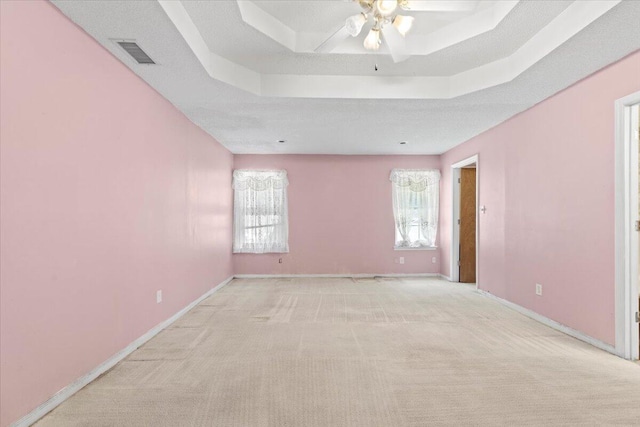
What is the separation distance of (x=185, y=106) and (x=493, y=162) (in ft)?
13.2

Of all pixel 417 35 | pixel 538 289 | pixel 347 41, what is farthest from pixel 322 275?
pixel 417 35

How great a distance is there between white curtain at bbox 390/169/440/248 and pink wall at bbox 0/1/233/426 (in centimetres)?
447

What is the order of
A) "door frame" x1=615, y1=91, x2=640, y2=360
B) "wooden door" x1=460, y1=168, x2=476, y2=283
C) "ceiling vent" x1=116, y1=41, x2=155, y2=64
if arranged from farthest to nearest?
"wooden door" x1=460, y1=168, x2=476, y2=283
"door frame" x1=615, y1=91, x2=640, y2=360
"ceiling vent" x1=116, y1=41, x2=155, y2=64

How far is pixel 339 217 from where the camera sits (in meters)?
7.05

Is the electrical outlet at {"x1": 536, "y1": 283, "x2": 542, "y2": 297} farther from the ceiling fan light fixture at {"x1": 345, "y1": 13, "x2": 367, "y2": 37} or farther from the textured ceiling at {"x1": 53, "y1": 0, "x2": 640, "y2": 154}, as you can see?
the ceiling fan light fixture at {"x1": 345, "y1": 13, "x2": 367, "y2": 37}

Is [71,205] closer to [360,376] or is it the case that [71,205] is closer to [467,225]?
[360,376]

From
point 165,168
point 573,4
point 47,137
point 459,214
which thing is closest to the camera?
point 47,137

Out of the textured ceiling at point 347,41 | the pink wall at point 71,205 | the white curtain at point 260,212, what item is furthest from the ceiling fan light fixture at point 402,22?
the white curtain at point 260,212

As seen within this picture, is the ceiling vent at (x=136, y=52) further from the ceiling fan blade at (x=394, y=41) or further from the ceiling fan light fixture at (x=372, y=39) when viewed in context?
the ceiling fan blade at (x=394, y=41)

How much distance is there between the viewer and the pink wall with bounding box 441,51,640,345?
3008mm

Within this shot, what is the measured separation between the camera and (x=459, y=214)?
652 centimetres

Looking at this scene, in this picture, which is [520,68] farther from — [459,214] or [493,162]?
[459,214]

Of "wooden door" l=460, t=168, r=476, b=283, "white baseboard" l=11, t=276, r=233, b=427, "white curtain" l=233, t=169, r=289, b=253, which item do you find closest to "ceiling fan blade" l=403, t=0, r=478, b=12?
"white baseboard" l=11, t=276, r=233, b=427

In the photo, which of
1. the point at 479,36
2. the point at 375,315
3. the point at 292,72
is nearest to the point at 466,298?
the point at 375,315
